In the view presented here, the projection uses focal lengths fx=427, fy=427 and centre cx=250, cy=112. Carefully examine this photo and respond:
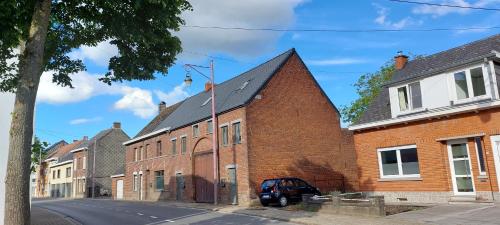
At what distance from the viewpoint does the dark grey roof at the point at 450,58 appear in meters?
18.1

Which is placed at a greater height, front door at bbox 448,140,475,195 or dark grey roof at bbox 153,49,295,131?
dark grey roof at bbox 153,49,295,131

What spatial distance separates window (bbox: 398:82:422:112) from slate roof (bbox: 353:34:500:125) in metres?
0.44

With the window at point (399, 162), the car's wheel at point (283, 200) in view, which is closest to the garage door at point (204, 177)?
the car's wheel at point (283, 200)

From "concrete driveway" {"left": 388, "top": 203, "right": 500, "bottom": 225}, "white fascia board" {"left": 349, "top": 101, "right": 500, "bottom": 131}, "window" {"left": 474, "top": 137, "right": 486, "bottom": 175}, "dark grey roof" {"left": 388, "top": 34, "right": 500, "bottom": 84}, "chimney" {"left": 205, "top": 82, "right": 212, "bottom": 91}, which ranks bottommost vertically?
"concrete driveway" {"left": 388, "top": 203, "right": 500, "bottom": 225}

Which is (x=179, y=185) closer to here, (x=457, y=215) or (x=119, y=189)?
(x=119, y=189)

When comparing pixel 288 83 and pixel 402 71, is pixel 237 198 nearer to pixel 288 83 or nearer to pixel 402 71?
pixel 288 83

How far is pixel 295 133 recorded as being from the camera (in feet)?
92.6

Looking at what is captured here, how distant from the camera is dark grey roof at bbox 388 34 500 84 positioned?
59.4 feet

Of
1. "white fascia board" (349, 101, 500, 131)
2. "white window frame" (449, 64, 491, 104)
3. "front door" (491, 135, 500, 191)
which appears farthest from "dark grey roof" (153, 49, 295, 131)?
"front door" (491, 135, 500, 191)

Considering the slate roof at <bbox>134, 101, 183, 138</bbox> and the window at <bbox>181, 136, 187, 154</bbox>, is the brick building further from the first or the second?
the slate roof at <bbox>134, 101, 183, 138</bbox>

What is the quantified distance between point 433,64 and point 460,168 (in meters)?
5.64

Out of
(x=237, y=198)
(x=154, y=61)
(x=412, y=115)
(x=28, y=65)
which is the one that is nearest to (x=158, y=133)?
(x=237, y=198)

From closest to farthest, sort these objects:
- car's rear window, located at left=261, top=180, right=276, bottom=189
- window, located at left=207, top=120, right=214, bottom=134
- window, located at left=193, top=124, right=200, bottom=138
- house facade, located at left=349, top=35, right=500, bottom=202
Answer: house facade, located at left=349, top=35, right=500, bottom=202 < car's rear window, located at left=261, top=180, right=276, bottom=189 < window, located at left=207, top=120, right=214, bottom=134 < window, located at left=193, top=124, right=200, bottom=138

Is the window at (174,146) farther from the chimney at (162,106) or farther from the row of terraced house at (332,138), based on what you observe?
the chimney at (162,106)
